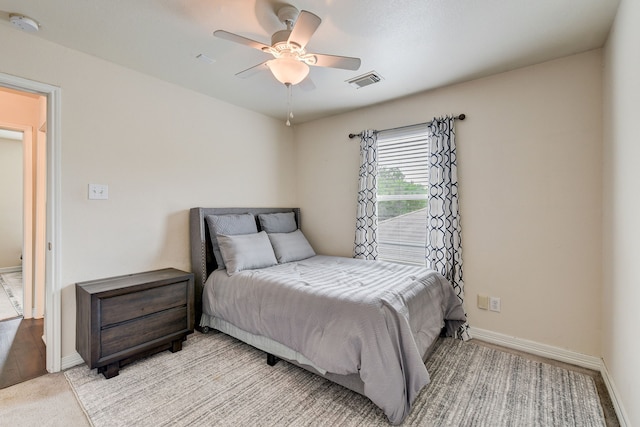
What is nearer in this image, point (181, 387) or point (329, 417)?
point (329, 417)

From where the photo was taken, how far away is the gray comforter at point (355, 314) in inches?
64.5

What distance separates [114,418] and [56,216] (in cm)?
143

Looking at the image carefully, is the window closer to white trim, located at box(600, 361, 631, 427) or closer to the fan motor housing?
white trim, located at box(600, 361, 631, 427)

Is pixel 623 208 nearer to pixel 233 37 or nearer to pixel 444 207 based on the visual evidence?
pixel 444 207

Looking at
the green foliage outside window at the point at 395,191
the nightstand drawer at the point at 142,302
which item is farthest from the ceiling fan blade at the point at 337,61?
the nightstand drawer at the point at 142,302

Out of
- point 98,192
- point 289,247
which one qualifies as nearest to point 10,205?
point 98,192

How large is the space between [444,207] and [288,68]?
6.08 ft

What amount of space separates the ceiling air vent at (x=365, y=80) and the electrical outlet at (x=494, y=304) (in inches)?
86.0

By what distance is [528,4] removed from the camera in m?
1.69

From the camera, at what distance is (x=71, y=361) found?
2.20 metres

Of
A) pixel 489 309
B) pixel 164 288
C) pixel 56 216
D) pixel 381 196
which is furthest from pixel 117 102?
pixel 489 309

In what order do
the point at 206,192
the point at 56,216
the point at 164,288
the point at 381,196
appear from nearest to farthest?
the point at 56,216
the point at 164,288
the point at 206,192
the point at 381,196

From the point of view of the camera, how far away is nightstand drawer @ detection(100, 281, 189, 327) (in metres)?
2.05

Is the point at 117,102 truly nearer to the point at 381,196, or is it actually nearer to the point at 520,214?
the point at 381,196
